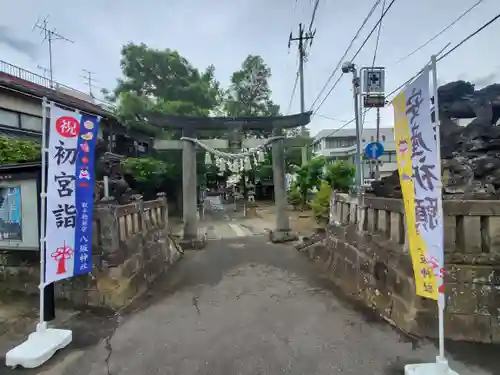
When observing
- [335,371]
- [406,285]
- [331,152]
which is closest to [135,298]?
[335,371]

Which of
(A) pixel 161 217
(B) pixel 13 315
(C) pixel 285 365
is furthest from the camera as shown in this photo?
(A) pixel 161 217

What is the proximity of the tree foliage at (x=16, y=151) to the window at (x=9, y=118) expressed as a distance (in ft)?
6.44

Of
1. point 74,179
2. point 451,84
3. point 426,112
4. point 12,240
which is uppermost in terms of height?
point 451,84

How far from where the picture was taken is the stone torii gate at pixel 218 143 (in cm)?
1219

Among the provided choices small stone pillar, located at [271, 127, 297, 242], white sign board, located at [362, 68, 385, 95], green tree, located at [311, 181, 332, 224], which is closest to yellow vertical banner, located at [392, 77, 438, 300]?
small stone pillar, located at [271, 127, 297, 242]

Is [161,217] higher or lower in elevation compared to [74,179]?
lower

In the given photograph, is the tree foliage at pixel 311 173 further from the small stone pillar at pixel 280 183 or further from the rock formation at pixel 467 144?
the rock formation at pixel 467 144

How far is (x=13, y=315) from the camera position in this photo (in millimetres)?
5266

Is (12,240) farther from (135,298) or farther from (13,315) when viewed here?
(135,298)

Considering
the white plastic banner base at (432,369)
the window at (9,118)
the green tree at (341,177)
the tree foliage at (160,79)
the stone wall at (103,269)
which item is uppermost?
the tree foliage at (160,79)

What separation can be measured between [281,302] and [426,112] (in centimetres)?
421

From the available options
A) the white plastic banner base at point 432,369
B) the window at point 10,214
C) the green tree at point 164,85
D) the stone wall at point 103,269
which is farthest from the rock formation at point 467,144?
the green tree at point 164,85

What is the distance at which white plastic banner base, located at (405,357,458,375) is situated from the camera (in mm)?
3533

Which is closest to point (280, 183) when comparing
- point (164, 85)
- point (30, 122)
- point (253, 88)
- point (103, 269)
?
point (103, 269)
